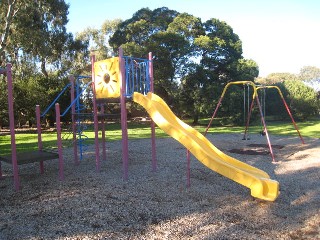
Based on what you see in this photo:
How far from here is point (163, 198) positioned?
551 cm

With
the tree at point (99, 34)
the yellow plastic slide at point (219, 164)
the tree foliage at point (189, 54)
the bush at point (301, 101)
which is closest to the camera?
the yellow plastic slide at point (219, 164)

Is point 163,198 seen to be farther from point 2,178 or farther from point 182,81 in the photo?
point 182,81

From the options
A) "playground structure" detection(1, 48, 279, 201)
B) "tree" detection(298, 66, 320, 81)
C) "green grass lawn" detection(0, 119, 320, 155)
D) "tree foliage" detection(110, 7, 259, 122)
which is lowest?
"green grass lawn" detection(0, 119, 320, 155)

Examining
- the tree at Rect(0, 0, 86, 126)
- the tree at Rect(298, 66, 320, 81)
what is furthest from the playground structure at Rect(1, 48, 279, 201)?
the tree at Rect(298, 66, 320, 81)

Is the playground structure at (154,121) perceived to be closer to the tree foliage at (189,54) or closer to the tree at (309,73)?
the tree foliage at (189,54)

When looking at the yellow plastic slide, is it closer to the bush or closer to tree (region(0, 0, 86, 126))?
tree (region(0, 0, 86, 126))

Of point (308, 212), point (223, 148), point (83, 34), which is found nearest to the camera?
point (308, 212)

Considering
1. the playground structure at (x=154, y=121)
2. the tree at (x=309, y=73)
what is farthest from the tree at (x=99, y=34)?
the tree at (x=309, y=73)

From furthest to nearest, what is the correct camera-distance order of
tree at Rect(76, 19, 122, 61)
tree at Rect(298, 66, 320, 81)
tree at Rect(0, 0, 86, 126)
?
tree at Rect(298, 66, 320, 81) → tree at Rect(76, 19, 122, 61) → tree at Rect(0, 0, 86, 126)

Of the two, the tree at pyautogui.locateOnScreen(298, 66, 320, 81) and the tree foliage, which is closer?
the tree foliage

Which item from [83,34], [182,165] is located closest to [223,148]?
[182,165]

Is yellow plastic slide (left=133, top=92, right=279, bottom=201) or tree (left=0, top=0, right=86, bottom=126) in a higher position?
tree (left=0, top=0, right=86, bottom=126)

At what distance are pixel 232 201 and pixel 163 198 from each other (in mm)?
1250

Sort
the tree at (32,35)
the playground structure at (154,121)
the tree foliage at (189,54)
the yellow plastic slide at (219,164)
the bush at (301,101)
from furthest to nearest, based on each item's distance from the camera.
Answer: the bush at (301,101) < the tree foliage at (189,54) < the tree at (32,35) < the playground structure at (154,121) < the yellow plastic slide at (219,164)
